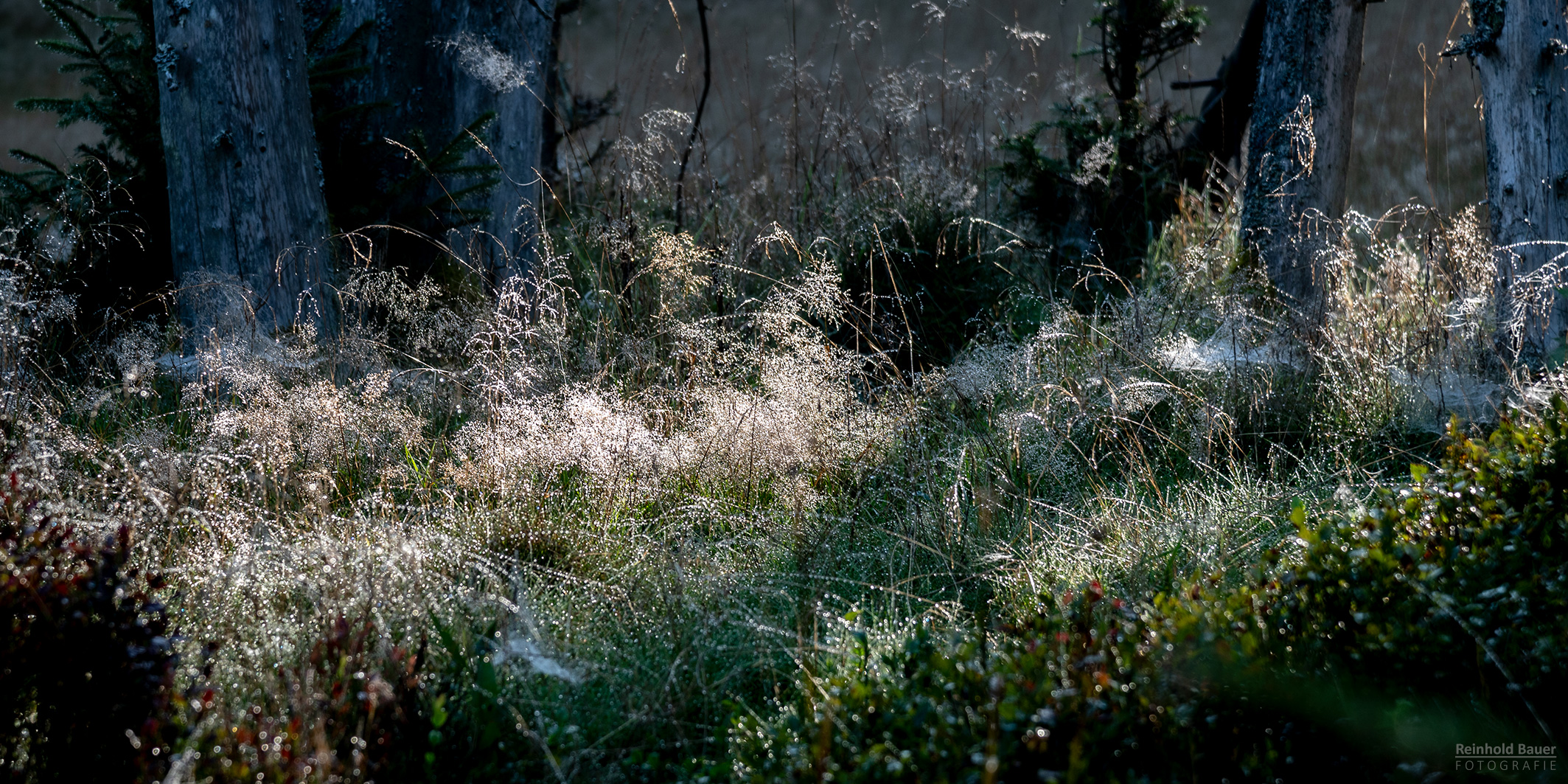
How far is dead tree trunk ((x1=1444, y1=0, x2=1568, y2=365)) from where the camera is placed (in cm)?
365

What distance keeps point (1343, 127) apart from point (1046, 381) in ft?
7.62

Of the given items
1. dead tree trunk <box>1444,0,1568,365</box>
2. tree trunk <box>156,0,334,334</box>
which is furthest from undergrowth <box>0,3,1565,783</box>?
tree trunk <box>156,0,334,334</box>

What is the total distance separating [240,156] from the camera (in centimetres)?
402

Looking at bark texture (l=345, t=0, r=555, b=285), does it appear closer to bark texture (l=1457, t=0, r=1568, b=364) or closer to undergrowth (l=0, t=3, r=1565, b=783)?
undergrowth (l=0, t=3, r=1565, b=783)

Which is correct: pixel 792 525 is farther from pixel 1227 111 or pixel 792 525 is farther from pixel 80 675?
pixel 1227 111

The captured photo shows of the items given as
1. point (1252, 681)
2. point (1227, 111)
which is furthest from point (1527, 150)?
point (1252, 681)

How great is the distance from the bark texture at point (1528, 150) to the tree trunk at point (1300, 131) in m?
0.87

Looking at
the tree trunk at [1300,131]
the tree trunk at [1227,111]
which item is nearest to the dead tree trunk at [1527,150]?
the tree trunk at [1300,131]

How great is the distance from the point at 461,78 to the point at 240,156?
4.24 ft

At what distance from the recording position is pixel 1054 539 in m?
2.90

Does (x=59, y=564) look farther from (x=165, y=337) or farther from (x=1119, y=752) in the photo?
(x=165, y=337)

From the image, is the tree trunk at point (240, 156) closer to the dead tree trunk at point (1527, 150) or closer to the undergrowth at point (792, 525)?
the undergrowth at point (792, 525)

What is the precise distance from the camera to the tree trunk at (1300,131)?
4.73 m

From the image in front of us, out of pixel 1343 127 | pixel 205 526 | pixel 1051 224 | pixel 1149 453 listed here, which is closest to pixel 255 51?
pixel 205 526
